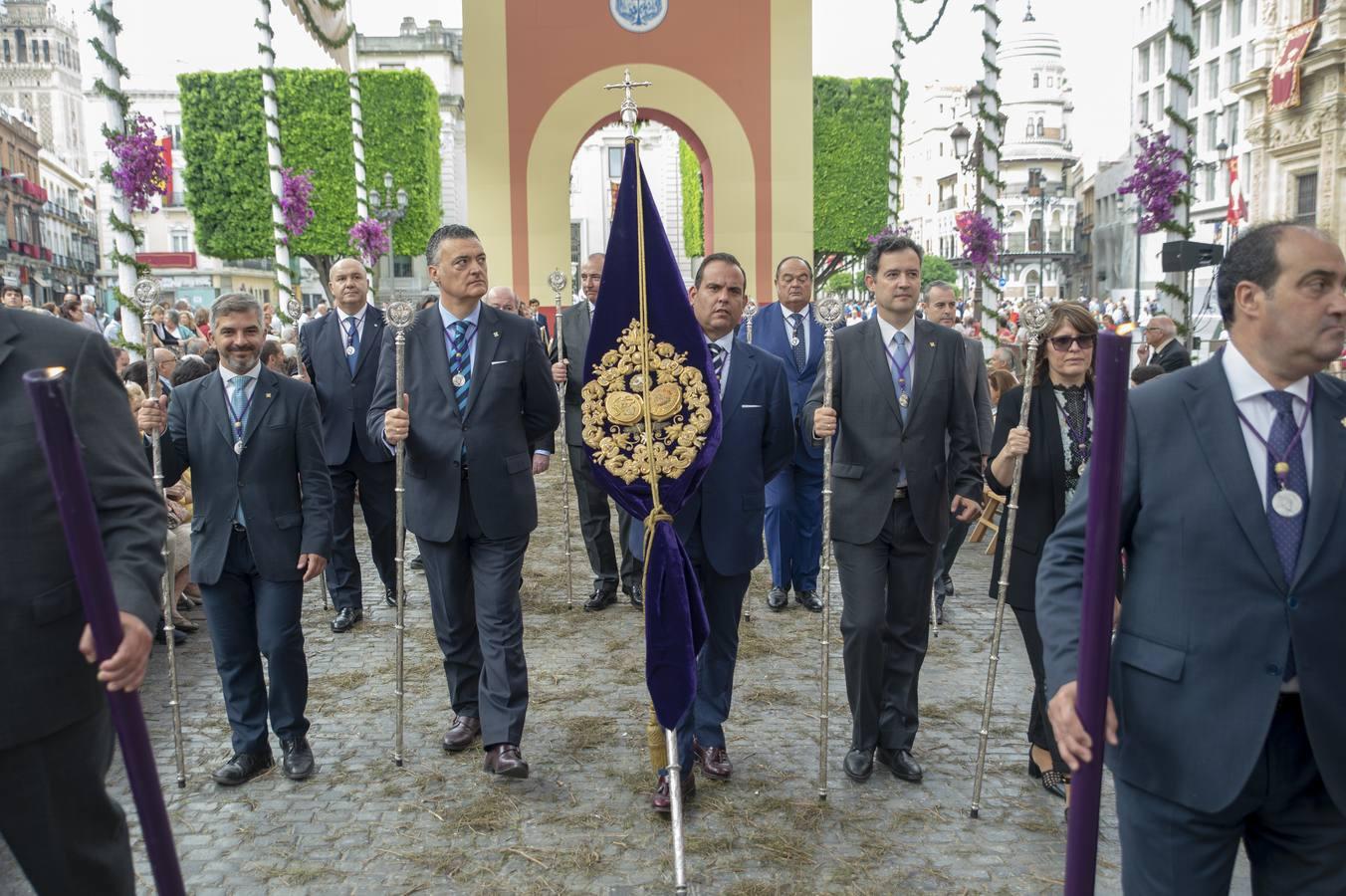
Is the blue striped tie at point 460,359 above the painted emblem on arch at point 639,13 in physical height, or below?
below

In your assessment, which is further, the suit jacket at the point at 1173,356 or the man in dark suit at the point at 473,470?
the suit jacket at the point at 1173,356

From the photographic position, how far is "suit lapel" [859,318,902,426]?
5059 millimetres

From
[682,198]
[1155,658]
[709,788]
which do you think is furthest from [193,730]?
[682,198]

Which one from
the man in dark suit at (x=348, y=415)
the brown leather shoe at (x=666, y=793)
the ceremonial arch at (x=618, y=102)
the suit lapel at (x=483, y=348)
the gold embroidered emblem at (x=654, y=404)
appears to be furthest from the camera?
the ceremonial arch at (x=618, y=102)

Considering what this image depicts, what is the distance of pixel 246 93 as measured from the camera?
3575 centimetres

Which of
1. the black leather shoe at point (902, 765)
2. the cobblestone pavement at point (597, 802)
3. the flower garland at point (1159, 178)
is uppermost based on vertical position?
the flower garland at point (1159, 178)

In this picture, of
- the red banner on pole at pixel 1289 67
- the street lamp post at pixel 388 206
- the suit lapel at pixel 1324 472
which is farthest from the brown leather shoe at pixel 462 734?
the red banner on pole at pixel 1289 67

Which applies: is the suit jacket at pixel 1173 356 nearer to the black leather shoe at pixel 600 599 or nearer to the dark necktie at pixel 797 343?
the dark necktie at pixel 797 343

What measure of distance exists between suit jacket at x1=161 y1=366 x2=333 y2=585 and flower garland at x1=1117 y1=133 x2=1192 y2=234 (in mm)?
8539

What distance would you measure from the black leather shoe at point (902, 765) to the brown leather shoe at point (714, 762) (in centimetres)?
74

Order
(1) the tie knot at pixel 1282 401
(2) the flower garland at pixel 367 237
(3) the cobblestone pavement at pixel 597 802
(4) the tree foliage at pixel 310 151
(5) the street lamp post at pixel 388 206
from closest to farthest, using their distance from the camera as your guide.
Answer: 1. (1) the tie knot at pixel 1282 401
2. (3) the cobblestone pavement at pixel 597 802
3. (2) the flower garland at pixel 367 237
4. (5) the street lamp post at pixel 388 206
5. (4) the tree foliage at pixel 310 151

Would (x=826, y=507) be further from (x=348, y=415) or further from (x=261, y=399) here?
(x=348, y=415)

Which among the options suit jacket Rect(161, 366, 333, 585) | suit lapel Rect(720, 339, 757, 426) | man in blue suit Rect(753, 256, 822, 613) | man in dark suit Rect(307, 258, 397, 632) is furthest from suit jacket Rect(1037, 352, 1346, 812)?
man in dark suit Rect(307, 258, 397, 632)

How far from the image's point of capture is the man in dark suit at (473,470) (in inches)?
203
